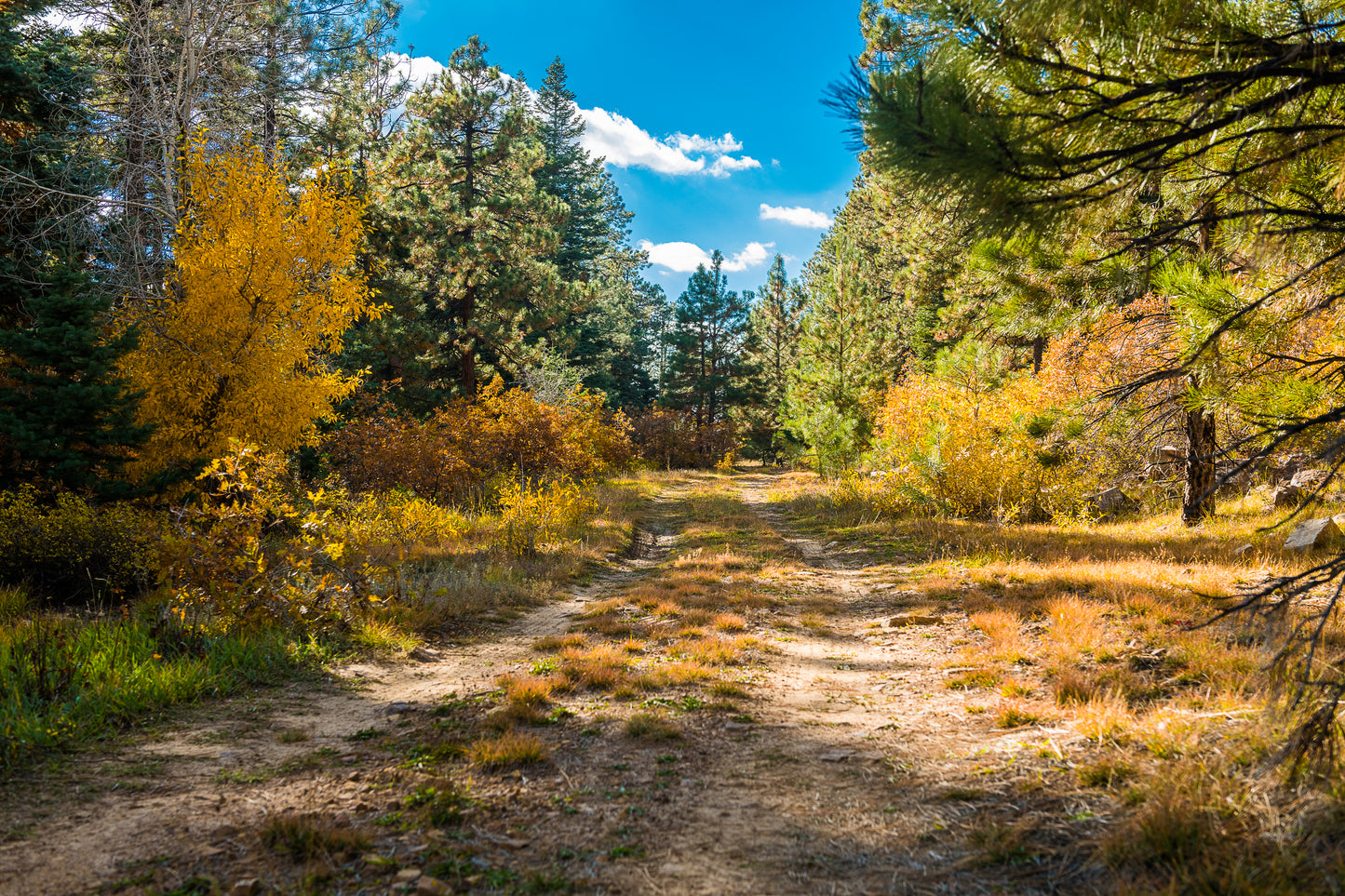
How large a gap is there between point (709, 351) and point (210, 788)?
130 feet

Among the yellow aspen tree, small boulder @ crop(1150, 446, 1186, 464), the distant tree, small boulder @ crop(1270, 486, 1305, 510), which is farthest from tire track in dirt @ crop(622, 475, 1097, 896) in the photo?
the distant tree

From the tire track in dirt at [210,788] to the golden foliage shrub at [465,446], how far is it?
8.54 meters

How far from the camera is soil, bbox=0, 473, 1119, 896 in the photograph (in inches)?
97.2

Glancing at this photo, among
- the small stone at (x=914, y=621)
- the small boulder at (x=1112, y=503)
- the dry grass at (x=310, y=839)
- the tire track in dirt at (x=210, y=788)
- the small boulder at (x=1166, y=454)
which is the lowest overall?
the tire track in dirt at (x=210, y=788)

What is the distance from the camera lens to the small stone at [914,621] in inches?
253

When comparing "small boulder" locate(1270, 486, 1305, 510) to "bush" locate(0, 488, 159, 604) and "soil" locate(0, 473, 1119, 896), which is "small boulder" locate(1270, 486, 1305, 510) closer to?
"soil" locate(0, 473, 1119, 896)

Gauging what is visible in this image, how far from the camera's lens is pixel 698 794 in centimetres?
323

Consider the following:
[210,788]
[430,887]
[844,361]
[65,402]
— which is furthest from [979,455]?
[65,402]

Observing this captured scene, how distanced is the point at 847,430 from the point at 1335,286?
55.9 feet

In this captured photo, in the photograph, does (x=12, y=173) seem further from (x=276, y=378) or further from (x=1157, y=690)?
(x=1157, y=690)

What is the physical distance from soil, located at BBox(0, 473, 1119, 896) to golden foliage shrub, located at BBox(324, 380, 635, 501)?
8.87 meters

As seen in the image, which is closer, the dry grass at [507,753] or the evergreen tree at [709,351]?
the dry grass at [507,753]

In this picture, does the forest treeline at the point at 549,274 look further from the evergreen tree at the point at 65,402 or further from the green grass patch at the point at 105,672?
the green grass patch at the point at 105,672

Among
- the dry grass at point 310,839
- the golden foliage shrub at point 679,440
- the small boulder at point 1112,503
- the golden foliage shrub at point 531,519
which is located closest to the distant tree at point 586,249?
the golden foliage shrub at point 679,440
